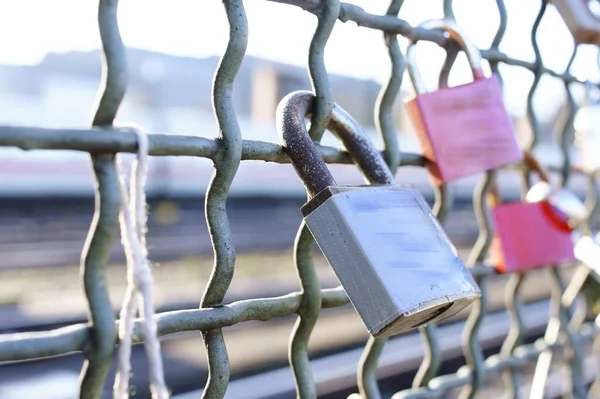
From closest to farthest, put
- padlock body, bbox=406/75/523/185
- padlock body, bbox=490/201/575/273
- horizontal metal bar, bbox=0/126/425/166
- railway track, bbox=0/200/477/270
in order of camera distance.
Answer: horizontal metal bar, bbox=0/126/425/166 → padlock body, bbox=406/75/523/185 → padlock body, bbox=490/201/575/273 → railway track, bbox=0/200/477/270

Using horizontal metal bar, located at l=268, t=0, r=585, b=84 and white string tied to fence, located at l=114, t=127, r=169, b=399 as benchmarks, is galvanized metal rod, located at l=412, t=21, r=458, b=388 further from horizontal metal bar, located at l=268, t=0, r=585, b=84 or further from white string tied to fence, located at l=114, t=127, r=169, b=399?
white string tied to fence, located at l=114, t=127, r=169, b=399

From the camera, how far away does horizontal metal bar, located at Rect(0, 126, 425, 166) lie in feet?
1.12

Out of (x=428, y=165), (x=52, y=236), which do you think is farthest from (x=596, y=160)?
(x=52, y=236)

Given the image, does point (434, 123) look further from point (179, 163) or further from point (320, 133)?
point (179, 163)

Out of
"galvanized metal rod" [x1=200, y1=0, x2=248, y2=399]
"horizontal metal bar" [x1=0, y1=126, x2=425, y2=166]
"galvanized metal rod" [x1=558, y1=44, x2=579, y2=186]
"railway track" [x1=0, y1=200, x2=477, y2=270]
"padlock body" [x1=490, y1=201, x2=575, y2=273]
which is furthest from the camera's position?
"railway track" [x1=0, y1=200, x2=477, y2=270]

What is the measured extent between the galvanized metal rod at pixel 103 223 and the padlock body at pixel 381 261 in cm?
13

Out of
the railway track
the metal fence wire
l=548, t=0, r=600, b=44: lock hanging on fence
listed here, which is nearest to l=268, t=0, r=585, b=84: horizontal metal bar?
the metal fence wire

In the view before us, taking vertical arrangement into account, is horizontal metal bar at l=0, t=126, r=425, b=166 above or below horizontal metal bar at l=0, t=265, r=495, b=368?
above

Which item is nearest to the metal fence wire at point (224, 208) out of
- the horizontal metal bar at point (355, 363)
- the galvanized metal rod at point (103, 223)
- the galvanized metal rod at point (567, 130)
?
the galvanized metal rod at point (103, 223)

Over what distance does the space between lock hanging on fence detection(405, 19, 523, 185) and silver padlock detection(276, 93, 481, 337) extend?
5.4 inches

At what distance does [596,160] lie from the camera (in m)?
0.87

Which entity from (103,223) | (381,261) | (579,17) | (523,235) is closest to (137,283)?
(103,223)

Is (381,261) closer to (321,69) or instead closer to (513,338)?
(321,69)

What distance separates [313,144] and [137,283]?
179mm
